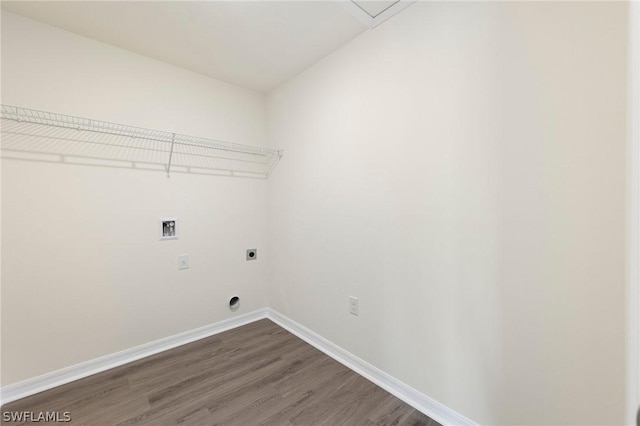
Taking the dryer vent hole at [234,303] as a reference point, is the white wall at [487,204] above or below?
above

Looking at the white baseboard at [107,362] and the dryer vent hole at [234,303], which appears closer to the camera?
the white baseboard at [107,362]

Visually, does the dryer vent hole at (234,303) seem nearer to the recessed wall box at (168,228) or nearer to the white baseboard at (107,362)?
A: the white baseboard at (107,362)

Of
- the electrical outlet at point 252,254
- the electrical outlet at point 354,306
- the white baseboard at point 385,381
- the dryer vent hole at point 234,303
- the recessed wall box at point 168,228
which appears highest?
the recessed wall box at point 168,228

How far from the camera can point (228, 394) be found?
1.70 metres

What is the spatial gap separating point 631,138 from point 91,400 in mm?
3027

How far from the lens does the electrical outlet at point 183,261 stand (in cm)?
232

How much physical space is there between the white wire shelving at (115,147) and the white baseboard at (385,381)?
1.73 meters

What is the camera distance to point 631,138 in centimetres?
92

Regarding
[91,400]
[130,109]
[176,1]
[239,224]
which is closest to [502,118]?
[176,1]

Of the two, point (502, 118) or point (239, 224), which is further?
point (239, 224)

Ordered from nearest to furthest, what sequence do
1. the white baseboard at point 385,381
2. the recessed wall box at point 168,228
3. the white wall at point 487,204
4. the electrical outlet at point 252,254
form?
the white wall at point 487,204, the white baseboard at point 385,381, the recessed wall box at point 168,228, the electrical outlet at point 252,254

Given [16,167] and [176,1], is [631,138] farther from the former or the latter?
[16,167]

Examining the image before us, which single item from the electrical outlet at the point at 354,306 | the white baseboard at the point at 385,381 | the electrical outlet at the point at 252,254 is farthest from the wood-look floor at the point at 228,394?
the electrical outlet at the point at 252,254

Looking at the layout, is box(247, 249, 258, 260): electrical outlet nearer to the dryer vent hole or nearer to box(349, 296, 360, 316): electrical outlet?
the dryer vent hole
